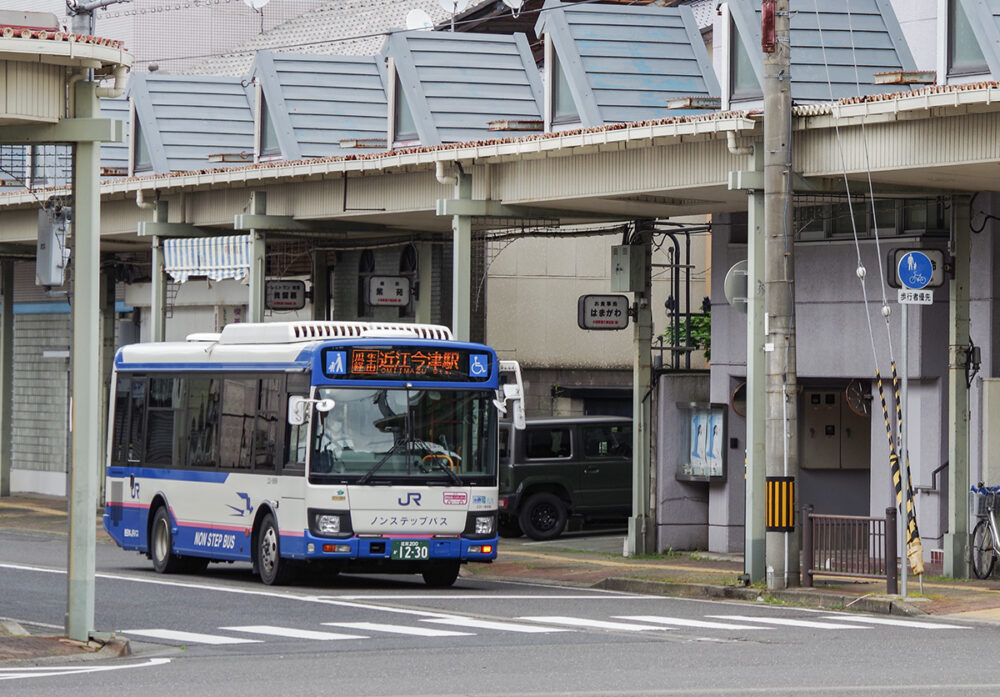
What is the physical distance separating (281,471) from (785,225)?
6.47 metres

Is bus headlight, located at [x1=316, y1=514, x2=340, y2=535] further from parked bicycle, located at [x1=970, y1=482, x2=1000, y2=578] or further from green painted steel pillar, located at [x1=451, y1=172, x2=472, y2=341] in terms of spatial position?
parked bicycle, located at [x1=970, y1=482, x2=1000, y2=578]

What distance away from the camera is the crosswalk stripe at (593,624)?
1817 centimetres

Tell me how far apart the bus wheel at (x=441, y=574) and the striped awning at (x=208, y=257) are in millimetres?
9686

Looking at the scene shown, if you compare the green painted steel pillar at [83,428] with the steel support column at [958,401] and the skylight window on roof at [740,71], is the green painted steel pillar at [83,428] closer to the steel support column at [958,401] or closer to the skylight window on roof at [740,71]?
the skylight window on roof at [740,71]

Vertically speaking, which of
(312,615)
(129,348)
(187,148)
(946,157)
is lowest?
(312,615)

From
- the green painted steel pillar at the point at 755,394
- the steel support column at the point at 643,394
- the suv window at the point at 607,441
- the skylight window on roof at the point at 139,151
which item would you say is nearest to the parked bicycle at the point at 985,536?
the green painted steel pillar at the point at 755,394

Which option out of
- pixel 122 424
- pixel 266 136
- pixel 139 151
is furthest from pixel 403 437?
pixel 139 151

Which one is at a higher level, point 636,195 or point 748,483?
point 636,195

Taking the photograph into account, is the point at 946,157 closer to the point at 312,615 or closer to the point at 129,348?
the point at 312,615

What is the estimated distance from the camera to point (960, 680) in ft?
45.2

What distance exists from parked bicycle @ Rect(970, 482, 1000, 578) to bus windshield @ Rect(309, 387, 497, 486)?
232 inches

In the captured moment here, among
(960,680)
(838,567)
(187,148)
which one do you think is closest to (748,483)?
(838,567)

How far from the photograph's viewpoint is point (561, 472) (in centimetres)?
3225

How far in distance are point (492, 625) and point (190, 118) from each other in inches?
776
